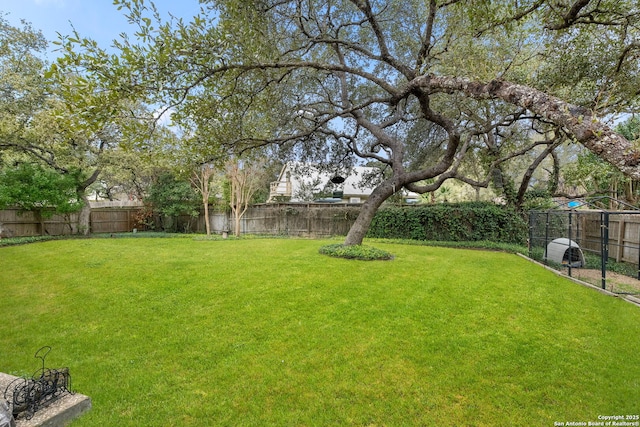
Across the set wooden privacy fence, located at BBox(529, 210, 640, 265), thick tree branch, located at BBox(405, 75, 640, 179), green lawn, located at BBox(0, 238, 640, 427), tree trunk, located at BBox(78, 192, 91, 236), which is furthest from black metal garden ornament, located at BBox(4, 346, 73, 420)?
tree trunk, located at BBox(78, 192, 91, 236)

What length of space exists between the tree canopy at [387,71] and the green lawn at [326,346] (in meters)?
2.03

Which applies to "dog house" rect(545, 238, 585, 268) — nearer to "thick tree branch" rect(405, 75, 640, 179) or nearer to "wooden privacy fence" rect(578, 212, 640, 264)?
"wooden privacy fence" rect(578, 212, 640, 264)

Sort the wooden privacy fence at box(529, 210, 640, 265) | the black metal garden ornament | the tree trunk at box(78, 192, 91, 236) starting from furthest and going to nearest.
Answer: the tree trunk at box(78, 192, 91, 236), the wooden privacy fence at box(529, 210, 640, 265), the black metal garden ornament

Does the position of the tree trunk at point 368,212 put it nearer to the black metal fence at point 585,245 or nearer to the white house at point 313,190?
the black metal fence at point 585,245

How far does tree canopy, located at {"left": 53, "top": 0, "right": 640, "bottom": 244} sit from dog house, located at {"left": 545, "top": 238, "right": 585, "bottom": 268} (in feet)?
9.88

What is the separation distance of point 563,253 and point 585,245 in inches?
85.5

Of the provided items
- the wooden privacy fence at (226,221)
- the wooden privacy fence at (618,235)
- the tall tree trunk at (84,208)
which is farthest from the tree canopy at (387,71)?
the tall tree trunk at (84,208)

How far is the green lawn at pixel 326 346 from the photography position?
88.0 inches

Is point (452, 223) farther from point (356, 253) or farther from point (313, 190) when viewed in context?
point (313, 190)

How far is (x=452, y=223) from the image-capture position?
11602 mm

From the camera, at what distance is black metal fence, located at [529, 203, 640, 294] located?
6684 mm

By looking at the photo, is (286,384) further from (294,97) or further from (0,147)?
(0,147)

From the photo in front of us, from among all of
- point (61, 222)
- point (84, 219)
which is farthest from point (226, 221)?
point (61, 222)

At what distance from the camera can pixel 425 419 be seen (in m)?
2.12
